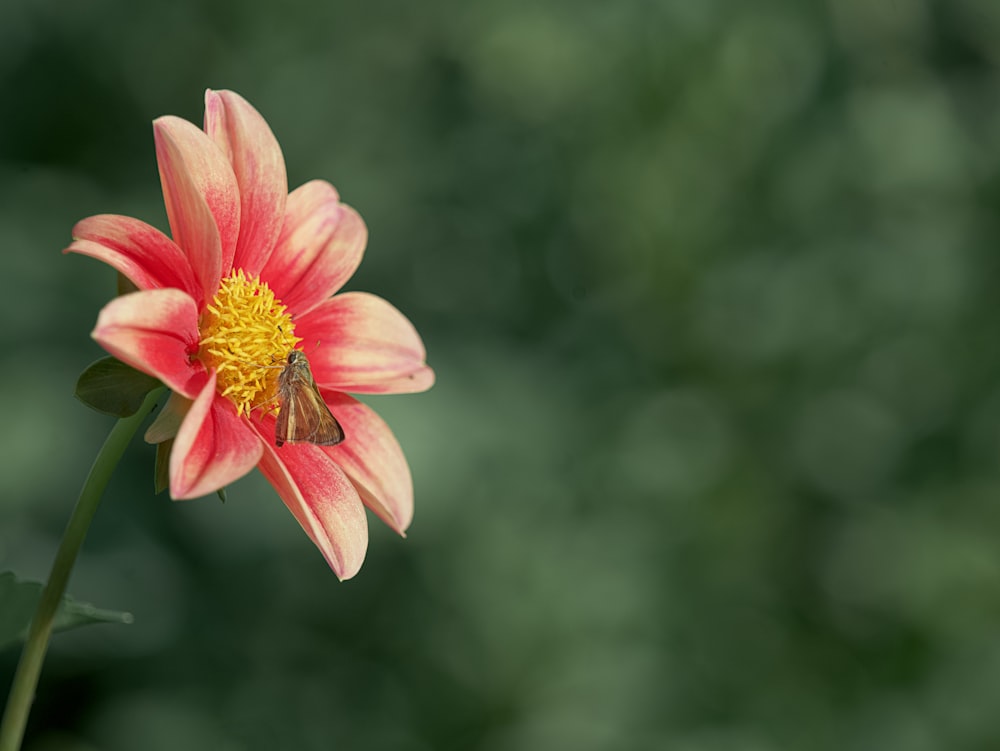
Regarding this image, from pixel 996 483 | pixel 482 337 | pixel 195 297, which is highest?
pixel 482 337

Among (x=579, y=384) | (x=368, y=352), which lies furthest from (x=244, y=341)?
(x=579, y=384)

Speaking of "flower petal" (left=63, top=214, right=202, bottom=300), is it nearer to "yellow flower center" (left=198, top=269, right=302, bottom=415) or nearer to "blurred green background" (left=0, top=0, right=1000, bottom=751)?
"yellow flower center" (left=198, top=269, right=302, bottom=415)

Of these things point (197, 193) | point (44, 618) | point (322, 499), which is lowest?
point (44, 618)

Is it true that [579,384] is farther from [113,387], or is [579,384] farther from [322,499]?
[113,387]

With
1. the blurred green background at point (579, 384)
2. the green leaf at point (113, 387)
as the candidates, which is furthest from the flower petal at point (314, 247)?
the blurred green background at point (579, 384)

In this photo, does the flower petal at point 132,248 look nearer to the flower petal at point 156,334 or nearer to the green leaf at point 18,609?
the flower petal at point 156,334

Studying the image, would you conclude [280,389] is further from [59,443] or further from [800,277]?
[800,277]

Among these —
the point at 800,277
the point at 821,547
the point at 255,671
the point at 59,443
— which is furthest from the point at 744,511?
the point at 59,443
